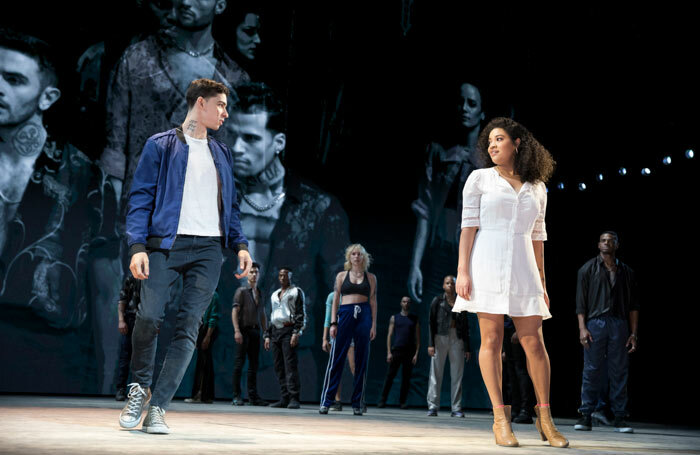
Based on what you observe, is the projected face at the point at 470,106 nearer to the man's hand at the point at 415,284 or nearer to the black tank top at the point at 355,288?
the man's hand at the point at 415,284

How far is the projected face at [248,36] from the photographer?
11.5 metres

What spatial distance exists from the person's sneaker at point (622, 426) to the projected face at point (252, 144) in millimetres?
6204

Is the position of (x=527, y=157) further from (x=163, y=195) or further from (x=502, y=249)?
(x=163, y=195)

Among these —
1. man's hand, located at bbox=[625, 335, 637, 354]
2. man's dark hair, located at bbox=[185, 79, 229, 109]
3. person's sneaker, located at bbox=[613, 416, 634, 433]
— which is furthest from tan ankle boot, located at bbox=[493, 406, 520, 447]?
man's hand, located at bbox=[625, 335, 637, 354]

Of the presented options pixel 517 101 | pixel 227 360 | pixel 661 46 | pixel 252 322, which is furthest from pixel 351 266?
pixel 517 101

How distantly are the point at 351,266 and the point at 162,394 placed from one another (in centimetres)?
441

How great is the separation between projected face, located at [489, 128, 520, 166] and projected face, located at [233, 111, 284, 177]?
7.38 m

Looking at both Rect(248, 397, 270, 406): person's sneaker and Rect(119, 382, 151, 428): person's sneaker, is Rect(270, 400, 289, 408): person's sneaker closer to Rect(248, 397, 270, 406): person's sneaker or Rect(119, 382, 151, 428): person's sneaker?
Rect(248, 397, 270, 406): person's sneaker

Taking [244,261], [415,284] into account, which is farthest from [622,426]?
[415,284]

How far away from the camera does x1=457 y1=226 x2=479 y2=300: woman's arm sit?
161 inches

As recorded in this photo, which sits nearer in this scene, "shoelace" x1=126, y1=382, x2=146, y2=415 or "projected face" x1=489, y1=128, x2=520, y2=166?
"shoelace" x1=126, y1=382, x2=146, y2=415

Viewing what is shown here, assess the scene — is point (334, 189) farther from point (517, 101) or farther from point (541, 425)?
point (541, 425)

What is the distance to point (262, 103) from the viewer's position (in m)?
11.5

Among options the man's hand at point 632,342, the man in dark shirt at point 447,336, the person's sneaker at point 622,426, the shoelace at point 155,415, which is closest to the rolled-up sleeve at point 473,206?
the shoelace at point 155,415
